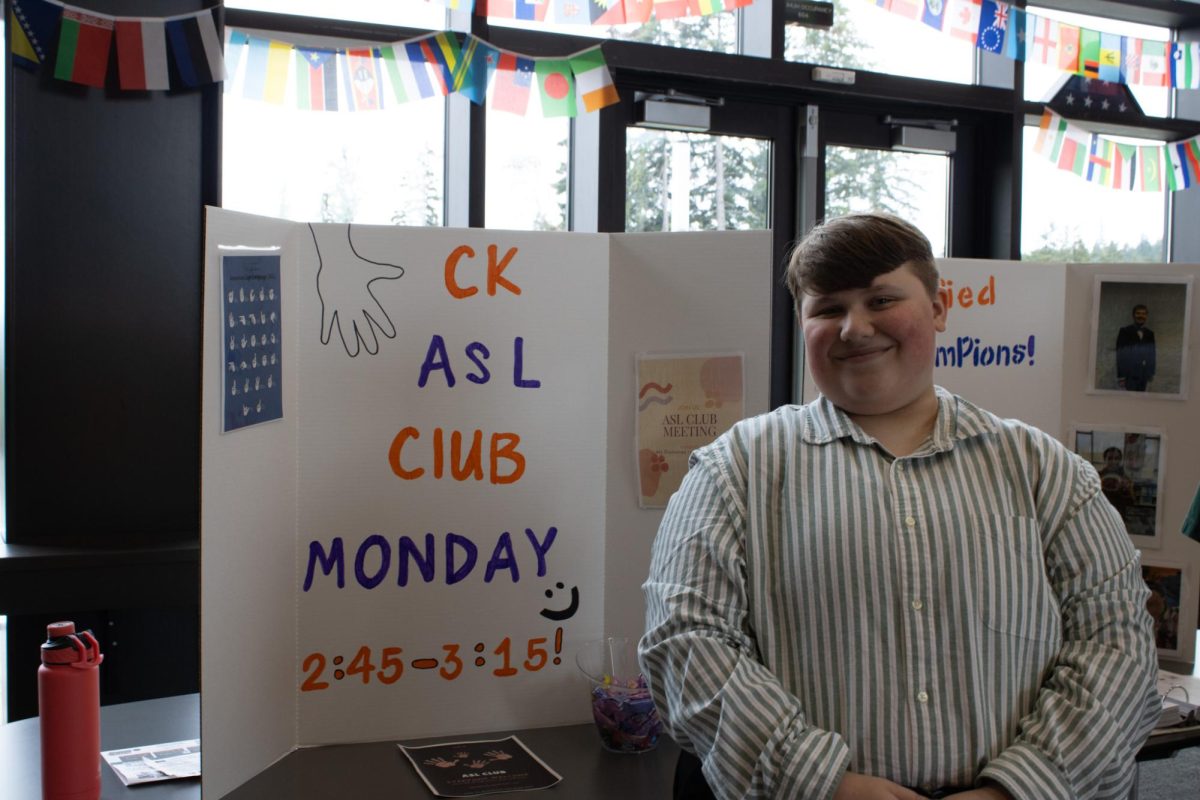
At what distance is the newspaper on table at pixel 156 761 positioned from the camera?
131 cm

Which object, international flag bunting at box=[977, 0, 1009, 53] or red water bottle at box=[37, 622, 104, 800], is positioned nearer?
red water bottle at box=[37, 622, 104, 800]

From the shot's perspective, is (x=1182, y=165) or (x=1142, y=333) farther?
(x=1182, y=165)

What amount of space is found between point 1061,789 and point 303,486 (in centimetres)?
100

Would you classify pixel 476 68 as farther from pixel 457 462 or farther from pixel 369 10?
pixel 457 462

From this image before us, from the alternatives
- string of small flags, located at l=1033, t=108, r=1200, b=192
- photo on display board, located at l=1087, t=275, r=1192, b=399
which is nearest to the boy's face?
photo on display board, located at l=1087, t=275, r=1192, b=399

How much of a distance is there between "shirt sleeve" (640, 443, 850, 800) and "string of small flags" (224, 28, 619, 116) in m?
1.65

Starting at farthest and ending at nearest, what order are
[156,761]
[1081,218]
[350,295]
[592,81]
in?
1. [1081,218]
2. [592,81]
3. [350,295]
4. [156,761]

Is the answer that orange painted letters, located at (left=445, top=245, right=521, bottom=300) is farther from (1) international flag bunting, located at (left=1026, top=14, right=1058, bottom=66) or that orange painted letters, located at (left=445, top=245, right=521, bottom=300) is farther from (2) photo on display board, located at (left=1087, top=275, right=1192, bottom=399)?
(1) international flag bunting, located at (left=1026, top=14, right=1058, bottom=66)

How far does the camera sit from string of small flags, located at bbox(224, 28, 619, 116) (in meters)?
2.46

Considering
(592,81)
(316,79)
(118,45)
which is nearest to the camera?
(118,45)

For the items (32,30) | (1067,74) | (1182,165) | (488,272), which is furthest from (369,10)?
(1182,165)

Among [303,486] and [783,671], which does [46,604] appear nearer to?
[303,486]

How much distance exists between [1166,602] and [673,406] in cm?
119

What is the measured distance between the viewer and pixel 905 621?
45.8 inches
